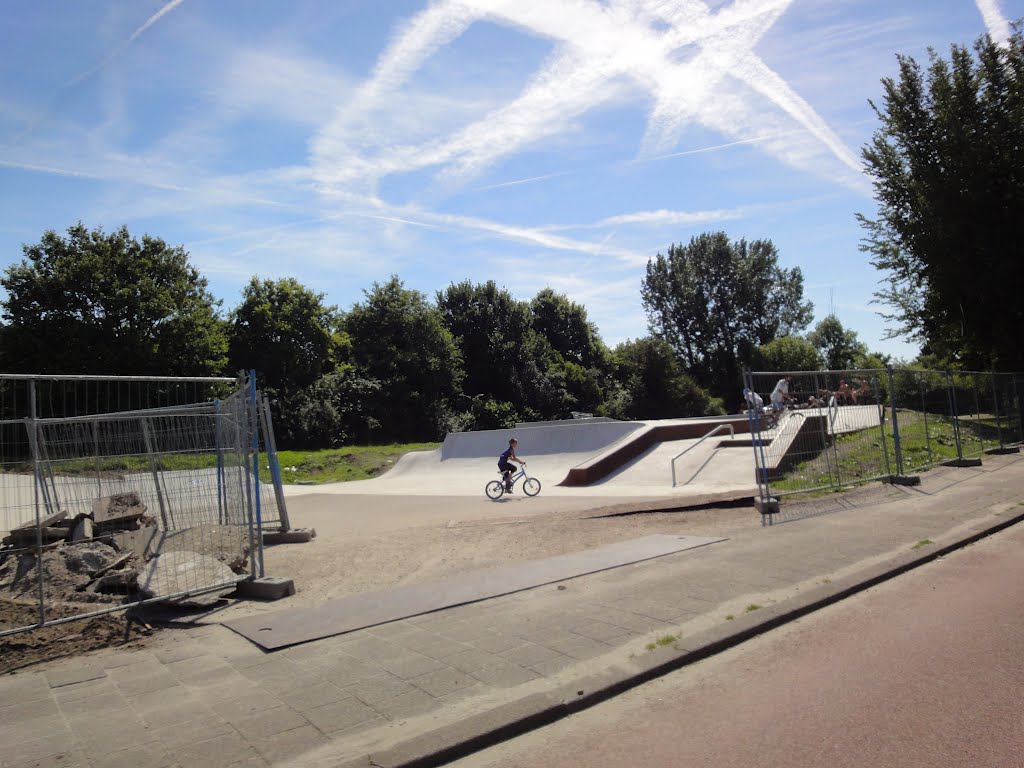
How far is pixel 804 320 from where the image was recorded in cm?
7200

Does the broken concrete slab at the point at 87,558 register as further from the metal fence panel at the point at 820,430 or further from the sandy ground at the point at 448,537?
the metal fence panel at the point at 820,430

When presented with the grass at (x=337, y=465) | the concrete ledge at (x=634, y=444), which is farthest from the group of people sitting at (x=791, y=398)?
the grass at (x=337, y=465)

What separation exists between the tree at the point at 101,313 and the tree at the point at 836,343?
209 feet

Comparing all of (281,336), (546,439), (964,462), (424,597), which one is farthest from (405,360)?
(424,597)

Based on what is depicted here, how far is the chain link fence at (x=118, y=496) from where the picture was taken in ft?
21.4

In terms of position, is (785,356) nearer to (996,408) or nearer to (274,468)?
(996,408)

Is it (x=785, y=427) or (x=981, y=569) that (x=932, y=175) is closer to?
(x=785, y=427)

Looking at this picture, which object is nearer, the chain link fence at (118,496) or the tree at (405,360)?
the chain link fence at (118,496)

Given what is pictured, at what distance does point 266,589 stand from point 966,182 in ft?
86.2

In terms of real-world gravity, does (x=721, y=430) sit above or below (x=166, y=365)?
below

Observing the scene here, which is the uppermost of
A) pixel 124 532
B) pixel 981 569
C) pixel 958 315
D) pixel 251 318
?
pixel 251 318

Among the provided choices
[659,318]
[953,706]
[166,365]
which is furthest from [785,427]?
[659,318]

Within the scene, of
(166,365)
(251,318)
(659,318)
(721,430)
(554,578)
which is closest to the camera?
(554,578)

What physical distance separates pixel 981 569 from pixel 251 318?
44584 millimetres
